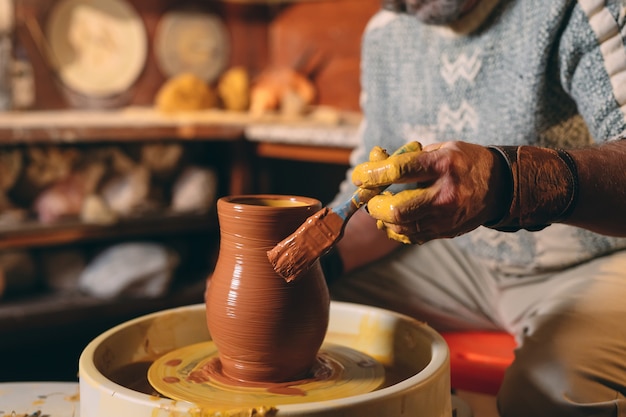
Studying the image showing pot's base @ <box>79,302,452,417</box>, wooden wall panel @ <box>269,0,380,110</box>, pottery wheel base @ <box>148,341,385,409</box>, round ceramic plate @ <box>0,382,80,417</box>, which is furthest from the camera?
wooden wall panel @ <box>269,0,380,110</box>

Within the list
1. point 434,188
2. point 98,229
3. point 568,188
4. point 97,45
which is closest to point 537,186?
point 568,188

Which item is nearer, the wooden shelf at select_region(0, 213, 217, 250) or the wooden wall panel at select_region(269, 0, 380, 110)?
the wooden shelf at select_region(0, 213, 217, 250)

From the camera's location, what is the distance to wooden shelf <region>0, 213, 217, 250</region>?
242 centimetres

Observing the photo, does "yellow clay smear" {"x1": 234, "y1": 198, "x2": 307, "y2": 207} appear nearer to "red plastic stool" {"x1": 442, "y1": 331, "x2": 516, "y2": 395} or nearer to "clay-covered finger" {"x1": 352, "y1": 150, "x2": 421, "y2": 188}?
"clay-covered finger" {"x1": 352, "y1": 150, "x2": 421, "y2": 188}

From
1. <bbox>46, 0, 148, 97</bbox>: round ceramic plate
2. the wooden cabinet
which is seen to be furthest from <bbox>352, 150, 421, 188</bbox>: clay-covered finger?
<bbox>46, 0, 148, 97</bbox>: round ceramic plate

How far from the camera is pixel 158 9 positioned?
10.6ft

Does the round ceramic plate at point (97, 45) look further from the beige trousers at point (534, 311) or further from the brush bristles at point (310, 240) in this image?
the brush bristles at point (310, 240)

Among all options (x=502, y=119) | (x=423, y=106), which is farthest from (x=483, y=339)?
(x=423, y=106)

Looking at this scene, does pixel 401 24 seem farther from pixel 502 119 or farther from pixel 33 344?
pixel 33 344

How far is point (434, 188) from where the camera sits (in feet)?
2.68

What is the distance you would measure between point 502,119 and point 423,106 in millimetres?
245

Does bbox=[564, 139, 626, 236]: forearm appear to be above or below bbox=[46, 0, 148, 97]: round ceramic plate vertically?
below

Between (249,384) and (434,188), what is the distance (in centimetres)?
38

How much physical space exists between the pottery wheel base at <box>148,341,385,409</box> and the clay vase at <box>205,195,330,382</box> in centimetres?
3
